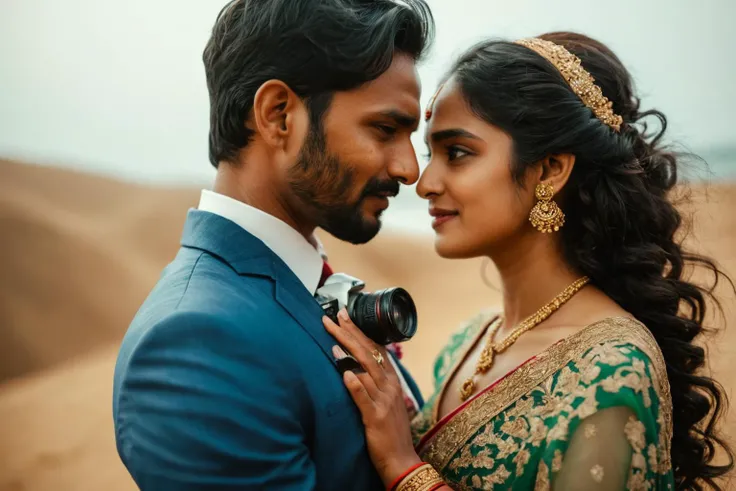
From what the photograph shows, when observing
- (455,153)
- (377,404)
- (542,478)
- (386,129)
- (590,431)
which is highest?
(386,129)

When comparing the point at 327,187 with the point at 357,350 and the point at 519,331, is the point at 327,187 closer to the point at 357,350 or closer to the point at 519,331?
the point at 357,350

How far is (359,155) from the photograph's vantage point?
1.71 m

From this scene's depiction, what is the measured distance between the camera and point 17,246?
3.91 metres

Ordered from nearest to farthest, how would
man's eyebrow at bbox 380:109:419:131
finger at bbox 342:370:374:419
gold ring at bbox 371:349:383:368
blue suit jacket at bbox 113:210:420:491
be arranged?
blue suit jacket at bbox 113:210:420:491, finger at bbox 342:370:374:419, gold ring at bbox 371:349:383:368, man's eyebrow at bbox 380:109:419:131

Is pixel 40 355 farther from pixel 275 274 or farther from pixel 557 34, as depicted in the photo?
pixel 557 34

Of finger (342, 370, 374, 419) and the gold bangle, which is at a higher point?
finger (342, 370, 374, 419)

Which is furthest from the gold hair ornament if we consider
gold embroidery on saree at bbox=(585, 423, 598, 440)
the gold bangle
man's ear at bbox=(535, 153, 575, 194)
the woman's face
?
the gold bangle

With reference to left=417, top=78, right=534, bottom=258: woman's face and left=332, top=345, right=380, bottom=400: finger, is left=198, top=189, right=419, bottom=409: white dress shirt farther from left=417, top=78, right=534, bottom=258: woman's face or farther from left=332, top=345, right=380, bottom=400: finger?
left=417, top=78, right=534, bottom=258: woman's face

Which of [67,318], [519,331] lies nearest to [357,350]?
[519,331]

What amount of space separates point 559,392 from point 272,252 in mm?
834

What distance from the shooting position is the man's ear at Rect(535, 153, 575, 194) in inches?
76.1

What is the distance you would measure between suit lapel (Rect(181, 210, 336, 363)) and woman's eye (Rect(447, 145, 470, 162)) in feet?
2.27

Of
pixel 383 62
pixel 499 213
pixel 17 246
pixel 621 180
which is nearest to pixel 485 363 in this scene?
pixel 499 213

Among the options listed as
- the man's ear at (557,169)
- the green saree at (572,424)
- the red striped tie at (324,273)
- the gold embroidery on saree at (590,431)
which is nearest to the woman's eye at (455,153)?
the man's ear at (557,169)
